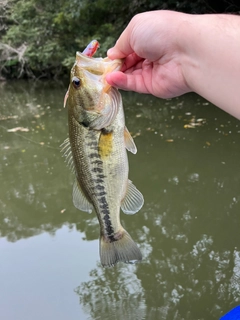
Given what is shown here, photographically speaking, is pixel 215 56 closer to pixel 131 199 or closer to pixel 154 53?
pixel 154 53

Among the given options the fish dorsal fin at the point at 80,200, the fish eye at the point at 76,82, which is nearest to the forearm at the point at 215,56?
the fish eye at the point at 76,82

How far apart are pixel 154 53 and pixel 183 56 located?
15 centimetres

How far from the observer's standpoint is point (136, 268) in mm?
3498

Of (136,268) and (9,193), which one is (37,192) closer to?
(9,193)

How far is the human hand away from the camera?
1.64 metres

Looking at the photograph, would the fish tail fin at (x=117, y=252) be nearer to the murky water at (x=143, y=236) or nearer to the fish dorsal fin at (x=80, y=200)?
the fish dorsal fin at (x=80, y=200)

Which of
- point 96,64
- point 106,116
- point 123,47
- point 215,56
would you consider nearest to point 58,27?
point 123,47

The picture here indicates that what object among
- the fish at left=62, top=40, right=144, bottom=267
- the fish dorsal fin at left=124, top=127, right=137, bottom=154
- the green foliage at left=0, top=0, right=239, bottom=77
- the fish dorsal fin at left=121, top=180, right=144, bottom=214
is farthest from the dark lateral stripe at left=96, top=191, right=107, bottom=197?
the green foliage at left=0, top=0, right=239, bottom=77

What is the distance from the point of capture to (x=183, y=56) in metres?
1.66

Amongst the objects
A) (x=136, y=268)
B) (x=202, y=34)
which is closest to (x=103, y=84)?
(x=202, y=34)

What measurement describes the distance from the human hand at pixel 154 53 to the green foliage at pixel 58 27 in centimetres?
911

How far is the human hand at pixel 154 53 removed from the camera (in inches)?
64.7

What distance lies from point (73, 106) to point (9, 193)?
12.8 feet

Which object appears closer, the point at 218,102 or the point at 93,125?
the point at 218,102
